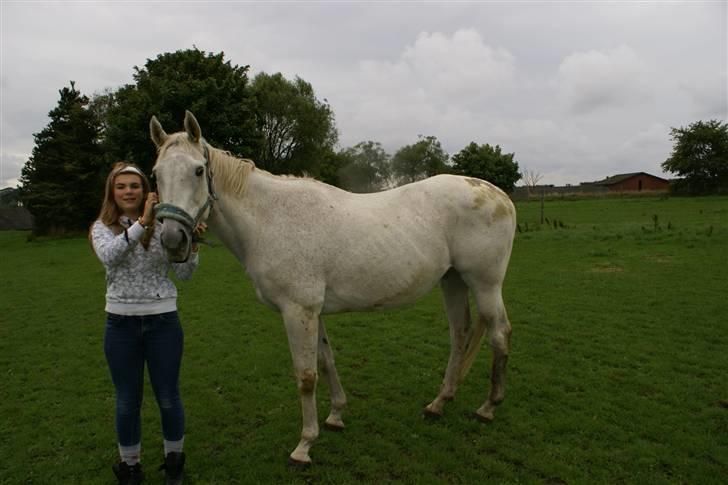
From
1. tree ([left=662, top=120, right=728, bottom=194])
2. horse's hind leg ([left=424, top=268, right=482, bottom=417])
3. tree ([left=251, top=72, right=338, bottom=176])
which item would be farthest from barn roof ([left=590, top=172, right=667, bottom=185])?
horse's hind leg ([left=424, top=268, right=482, bottom=417])

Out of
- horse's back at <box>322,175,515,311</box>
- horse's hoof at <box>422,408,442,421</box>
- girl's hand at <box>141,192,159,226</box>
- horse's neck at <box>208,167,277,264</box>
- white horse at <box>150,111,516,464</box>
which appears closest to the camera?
girl's hand at <box>141,192,159,226</box>

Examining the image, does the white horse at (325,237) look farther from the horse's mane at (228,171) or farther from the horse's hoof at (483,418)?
the horse's hoof at (483,418)

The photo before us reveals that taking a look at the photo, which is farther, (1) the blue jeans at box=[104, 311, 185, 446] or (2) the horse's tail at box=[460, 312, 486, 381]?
(2) the horse's tail at box=[460, 312, 486, 381]

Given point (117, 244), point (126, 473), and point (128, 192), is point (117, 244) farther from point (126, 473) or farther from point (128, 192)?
point (126, 473)

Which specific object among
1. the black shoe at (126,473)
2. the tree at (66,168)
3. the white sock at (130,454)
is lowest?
the black shoe at (126,473)

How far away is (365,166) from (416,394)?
1915 inches

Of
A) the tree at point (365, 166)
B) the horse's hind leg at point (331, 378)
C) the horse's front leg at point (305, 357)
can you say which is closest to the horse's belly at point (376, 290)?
the horse's front leg at point (305, 357)

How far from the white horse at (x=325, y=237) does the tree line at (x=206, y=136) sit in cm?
1143

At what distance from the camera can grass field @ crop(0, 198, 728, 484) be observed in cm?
350

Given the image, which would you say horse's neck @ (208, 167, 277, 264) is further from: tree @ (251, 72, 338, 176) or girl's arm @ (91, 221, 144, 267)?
tree @ (251, 72, 338, 176)

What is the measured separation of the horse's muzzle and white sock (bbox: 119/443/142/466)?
1.58 metres

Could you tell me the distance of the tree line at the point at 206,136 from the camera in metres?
20.6

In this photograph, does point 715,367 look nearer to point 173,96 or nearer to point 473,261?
point 473,261

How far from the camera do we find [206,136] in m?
20.9
